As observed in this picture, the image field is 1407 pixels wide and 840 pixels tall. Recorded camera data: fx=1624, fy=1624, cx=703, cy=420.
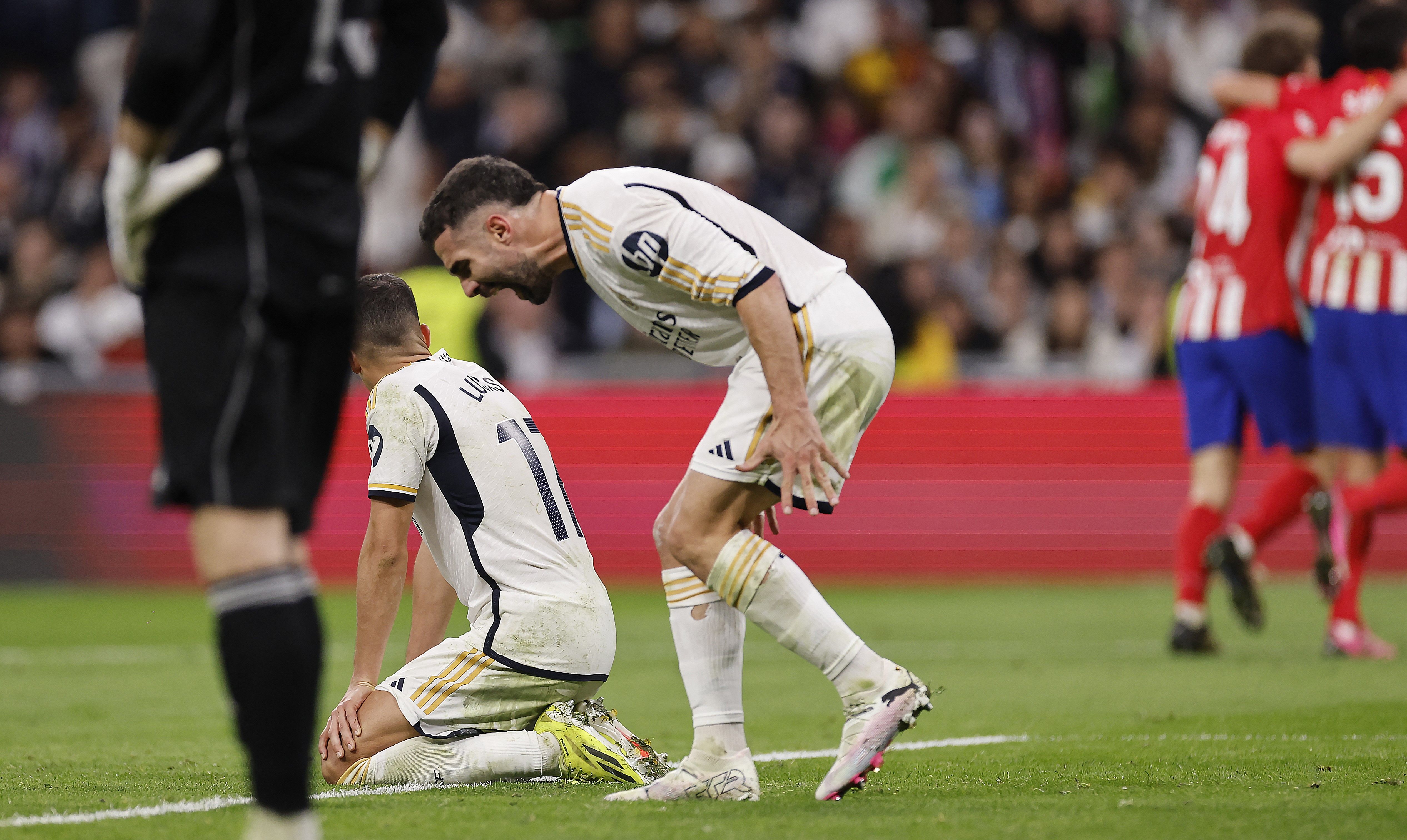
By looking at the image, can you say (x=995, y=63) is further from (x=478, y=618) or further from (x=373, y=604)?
(x=373, y=604)

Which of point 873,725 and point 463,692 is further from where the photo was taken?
point 463,692

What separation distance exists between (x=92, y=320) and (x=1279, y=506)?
31.3 ft

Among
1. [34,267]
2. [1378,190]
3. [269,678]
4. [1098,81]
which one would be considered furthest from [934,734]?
[1098,81]

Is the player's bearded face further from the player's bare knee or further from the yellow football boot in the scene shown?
the player's bare knee

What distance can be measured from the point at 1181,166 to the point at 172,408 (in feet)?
44.0

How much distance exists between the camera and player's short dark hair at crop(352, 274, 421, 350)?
15.5ft

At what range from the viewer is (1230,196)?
8.04 meters

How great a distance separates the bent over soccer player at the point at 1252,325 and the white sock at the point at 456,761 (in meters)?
4.33

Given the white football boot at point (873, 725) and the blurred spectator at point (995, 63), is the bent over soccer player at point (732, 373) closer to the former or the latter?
the white football boot at point (873, 725)

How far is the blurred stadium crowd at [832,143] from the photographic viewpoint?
43.7 ft

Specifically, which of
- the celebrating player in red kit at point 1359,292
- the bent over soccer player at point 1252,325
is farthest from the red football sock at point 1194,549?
the celebrating player in red kit at point 1359,292

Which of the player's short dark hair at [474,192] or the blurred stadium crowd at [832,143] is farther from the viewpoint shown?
the blurred stadium crowd at [832,143]

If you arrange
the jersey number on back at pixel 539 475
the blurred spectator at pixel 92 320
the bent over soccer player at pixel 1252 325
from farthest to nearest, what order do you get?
the blurred spectator at pixel 92 320 → the bent over soccer player at pixel 1252 325 → the jersey number on back at pixel 539 475

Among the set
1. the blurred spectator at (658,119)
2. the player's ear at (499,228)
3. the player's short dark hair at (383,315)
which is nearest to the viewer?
the player's ear at (499,228)
